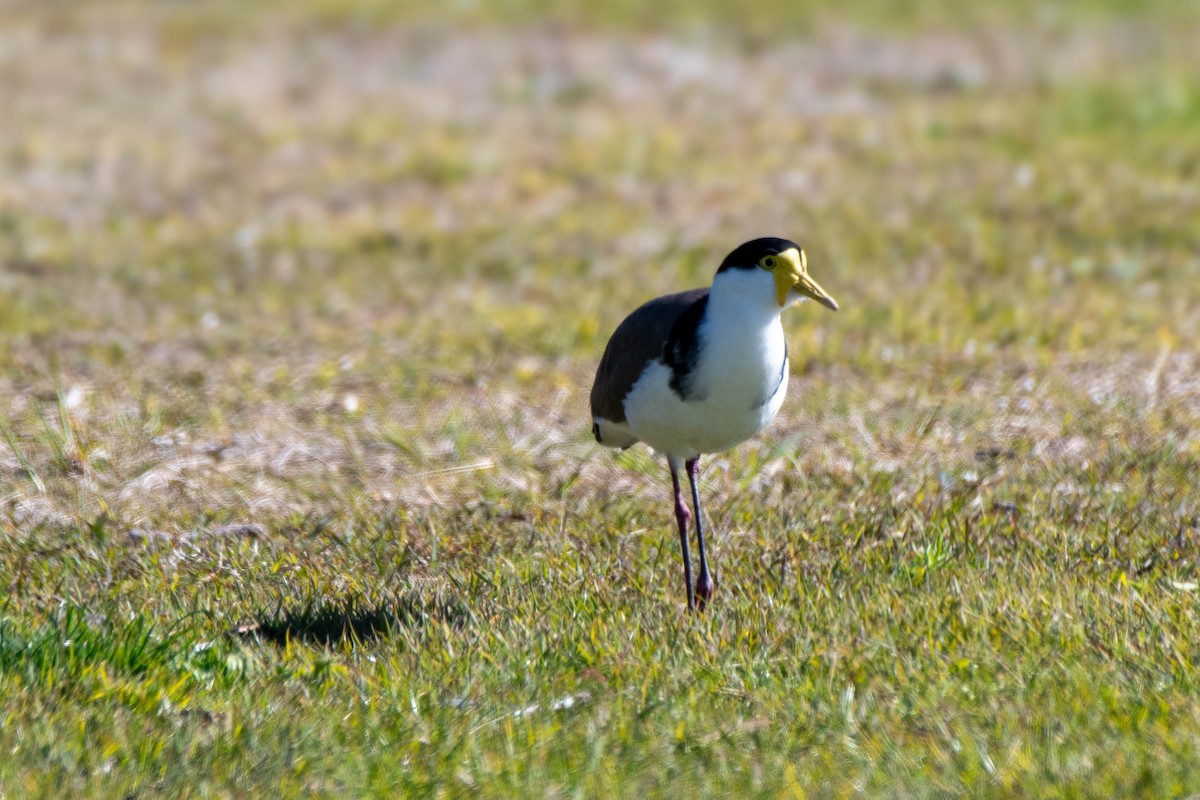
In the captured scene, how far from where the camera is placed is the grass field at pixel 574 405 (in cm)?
404

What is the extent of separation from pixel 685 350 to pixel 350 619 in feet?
→ 4.46

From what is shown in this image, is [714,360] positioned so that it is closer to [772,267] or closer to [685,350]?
[685,350]

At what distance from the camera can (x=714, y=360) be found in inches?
188

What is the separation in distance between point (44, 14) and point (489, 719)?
14529 mm

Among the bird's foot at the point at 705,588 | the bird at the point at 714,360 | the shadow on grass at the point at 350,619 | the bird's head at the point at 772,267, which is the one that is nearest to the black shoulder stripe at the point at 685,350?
the bird at the point at 714,360

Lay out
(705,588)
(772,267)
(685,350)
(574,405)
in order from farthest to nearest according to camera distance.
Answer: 1. (574,405)
2. (705,588)
3. (685,350)
4. (772,267)

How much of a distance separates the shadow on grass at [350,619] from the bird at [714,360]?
0.79 m

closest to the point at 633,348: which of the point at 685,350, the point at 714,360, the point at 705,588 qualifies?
the point at 685,350

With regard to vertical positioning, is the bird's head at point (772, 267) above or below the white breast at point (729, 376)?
above

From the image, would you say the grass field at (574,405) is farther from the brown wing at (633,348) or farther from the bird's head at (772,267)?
the bird's head at (772,267)

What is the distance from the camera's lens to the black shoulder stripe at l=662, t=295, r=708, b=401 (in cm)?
482

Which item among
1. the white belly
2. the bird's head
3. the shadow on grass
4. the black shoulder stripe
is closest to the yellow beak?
the bird's head

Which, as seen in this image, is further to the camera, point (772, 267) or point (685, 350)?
point (685, 350)

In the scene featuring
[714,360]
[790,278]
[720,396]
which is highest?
[790,278]
